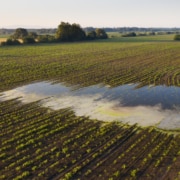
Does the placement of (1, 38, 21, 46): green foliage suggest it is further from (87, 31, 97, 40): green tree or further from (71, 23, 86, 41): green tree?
(87, 31, 97, 40): green tree

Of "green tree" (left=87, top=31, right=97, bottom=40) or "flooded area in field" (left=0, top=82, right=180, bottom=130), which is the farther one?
"green tree" (left=87, top=31, right=97, bottom=40)

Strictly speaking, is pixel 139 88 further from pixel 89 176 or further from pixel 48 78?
pixel 89 176

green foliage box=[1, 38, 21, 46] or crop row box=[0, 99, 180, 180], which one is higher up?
green foliage box=[1, 38, 21, 46]

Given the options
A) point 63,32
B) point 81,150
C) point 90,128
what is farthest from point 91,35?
point 81,150

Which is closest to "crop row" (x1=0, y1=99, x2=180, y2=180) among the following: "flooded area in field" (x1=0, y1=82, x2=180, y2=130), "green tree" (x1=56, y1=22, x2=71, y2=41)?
"flooded area in field" (x1=0, y1=82, x2=180, y2=130)

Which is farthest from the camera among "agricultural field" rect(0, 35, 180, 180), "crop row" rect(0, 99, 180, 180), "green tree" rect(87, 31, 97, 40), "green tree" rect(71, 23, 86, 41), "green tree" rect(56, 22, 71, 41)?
"green tree" rect(87, 31, 97, 40)

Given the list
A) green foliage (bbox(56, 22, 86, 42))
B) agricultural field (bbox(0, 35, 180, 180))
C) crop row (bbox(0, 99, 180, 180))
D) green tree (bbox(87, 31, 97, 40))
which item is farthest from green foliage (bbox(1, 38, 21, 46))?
crop row (bbox(0, 99, 180, 180))

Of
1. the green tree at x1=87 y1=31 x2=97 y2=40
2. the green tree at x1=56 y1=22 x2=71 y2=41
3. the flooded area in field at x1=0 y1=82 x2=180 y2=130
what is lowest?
the flooded area in field at x1=0 y1=82 x2=180 y2=130

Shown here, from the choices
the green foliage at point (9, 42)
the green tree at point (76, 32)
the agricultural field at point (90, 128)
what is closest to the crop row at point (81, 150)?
the agricultural field at point (90, 128)

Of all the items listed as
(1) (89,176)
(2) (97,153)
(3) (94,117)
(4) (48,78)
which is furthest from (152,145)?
(4) (48,78)

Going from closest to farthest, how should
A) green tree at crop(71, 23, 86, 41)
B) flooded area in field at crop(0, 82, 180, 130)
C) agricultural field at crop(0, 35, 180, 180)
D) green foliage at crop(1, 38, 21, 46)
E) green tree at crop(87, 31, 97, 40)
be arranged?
agricultural field at crop(0, 35, 180, 180)
flooded area in field at crop(0, 82, 180, 130)
green foliage at crop(1, 38, 21, 46)
green tree at crop(71, 23, 86, 41)
green tree at crop(87, 31, 97, 40)
